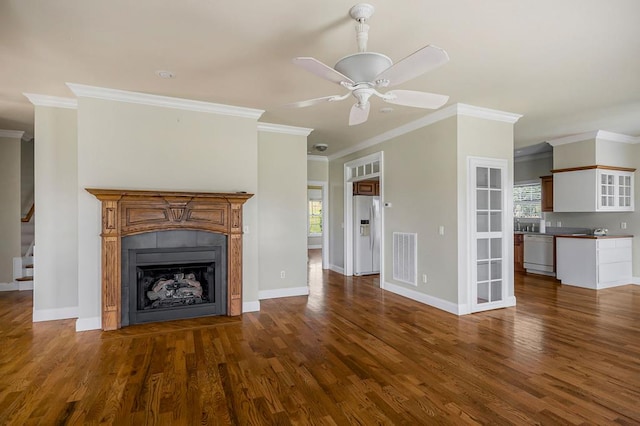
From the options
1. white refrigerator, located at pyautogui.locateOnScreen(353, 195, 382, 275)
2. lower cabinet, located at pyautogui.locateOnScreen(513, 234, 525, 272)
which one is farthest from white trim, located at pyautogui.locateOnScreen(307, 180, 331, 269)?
lower cabinet, located at pyautogui.locateOnScreen(513, 234, 525, 272)

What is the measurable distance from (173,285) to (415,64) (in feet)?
12.4

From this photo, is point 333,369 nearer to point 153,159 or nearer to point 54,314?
point 153,159

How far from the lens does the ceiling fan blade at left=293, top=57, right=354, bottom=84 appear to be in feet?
6.86

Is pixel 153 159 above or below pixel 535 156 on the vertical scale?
below

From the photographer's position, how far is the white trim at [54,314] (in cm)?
425

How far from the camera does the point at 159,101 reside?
415 cm

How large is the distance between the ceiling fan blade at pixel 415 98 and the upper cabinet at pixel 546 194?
6025 mm

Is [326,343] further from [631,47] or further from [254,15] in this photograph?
[631,47]

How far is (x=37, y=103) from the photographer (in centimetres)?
421

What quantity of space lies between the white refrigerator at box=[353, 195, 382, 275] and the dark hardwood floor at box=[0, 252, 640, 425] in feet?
8.60

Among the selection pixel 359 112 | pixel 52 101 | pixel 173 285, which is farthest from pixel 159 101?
pixel 359 112

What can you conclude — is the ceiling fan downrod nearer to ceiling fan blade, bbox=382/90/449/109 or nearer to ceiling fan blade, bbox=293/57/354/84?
ceiling fan blade, bbox=293/57/354/84

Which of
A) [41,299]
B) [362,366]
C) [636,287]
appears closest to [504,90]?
[362,366]

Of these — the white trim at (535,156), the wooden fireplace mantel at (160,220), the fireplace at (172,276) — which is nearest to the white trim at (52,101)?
the wooden fireplace mantel at (160,220)
